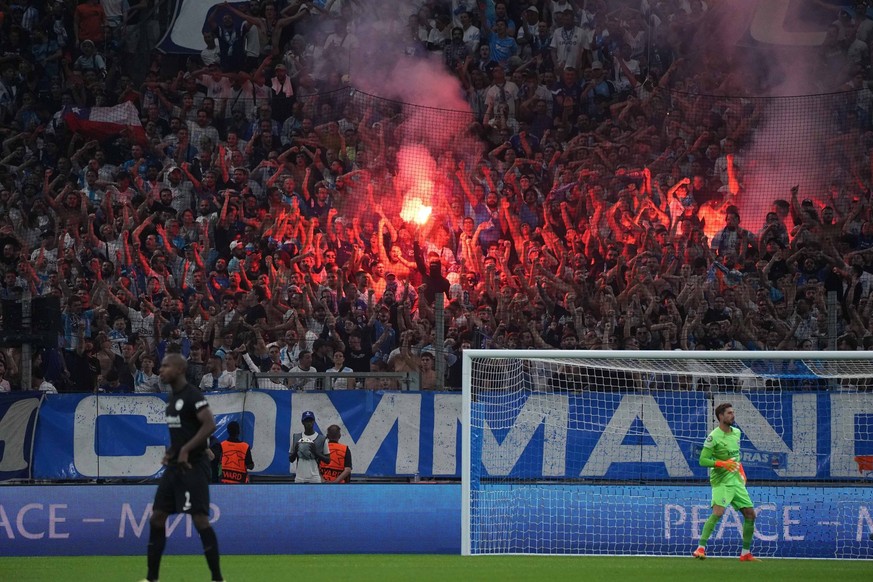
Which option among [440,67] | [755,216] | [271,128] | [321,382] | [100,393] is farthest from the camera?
[440,67]

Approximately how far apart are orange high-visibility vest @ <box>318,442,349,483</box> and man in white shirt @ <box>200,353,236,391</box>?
212cm

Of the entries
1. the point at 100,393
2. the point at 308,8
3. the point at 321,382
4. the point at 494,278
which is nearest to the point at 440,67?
the point at 308,8

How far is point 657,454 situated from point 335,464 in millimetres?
3811

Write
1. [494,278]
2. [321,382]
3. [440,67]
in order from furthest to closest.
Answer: [440,67], [494,278], [321,382]

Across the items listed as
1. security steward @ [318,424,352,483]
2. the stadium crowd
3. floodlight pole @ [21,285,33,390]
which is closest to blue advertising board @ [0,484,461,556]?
security steward @ [318,424,352,483]

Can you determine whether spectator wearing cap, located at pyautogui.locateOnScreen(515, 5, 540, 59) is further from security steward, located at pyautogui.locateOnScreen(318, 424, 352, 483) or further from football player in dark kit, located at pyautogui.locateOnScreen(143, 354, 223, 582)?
football player in dark kit, located at pyautogui.locateOnScreen(143, 354, 223, 582)

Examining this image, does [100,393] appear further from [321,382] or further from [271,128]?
[271,128]

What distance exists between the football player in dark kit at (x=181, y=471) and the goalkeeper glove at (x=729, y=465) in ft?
19.1

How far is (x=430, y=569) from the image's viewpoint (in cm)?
1131

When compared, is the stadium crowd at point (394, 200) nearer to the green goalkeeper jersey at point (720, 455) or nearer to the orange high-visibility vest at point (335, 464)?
the orange high-visibility vest at point (335, 464)

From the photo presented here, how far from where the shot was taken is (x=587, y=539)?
13.5 meters

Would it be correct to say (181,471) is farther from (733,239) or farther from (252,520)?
(733,239)

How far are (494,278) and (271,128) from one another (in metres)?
5.48

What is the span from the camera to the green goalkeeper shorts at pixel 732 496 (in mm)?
12016
